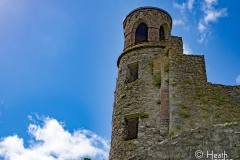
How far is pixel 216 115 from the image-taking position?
10.9 meters

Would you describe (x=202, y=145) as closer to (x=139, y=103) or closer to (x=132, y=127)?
(x=139, y=103)

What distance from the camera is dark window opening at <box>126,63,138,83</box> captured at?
13.8m

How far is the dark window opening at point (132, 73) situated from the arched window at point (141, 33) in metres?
1.95

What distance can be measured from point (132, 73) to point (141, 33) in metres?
2.69

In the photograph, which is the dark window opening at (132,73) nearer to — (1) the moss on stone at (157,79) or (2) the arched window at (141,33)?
(1) the moss on stone at (157,79)

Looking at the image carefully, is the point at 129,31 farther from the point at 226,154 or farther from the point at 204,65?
the point at 226,154

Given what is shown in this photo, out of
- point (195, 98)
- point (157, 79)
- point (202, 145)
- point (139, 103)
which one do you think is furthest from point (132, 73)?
point (202, 145)

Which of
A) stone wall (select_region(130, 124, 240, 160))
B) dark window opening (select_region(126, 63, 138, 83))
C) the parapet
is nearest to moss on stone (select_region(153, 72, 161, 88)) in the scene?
dark window opening (select_region(126, 63, 138, 83))

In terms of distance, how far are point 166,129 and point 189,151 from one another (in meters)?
6.74

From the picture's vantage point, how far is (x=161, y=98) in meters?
11.9

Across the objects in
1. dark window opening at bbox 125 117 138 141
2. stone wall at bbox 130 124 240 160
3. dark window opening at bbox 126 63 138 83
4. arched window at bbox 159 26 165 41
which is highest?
arched window at bbox 159 26 165 41

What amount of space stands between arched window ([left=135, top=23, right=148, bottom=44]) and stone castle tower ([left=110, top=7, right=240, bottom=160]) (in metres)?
0.98

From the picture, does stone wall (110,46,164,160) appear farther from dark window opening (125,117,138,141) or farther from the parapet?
the parapet

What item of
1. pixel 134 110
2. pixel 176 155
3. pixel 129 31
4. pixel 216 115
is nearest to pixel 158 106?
pixel 134 110
